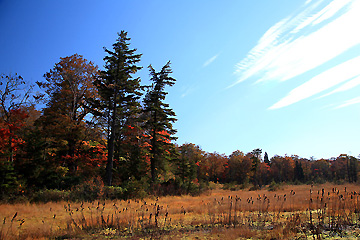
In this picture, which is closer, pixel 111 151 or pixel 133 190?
pixel 133 190

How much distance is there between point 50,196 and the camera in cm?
1648

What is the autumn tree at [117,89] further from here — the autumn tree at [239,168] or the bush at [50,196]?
the autumn tree at [239,168]

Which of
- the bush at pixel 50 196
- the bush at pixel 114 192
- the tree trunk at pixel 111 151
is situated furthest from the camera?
the tree trunk at pixel 111 151

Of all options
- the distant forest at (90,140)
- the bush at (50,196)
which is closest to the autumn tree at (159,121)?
the distant forest at (90,140)

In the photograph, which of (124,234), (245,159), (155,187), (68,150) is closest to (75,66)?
(68,150)

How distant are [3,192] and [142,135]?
14.0 m

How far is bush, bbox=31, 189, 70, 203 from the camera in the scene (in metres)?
16.3

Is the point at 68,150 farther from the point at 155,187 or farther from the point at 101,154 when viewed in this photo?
the point at 155,187

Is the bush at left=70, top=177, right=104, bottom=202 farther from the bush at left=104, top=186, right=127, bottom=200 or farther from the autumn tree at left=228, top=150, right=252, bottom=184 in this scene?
the autumn tree at left=228, top=150, right=252, bottom=184

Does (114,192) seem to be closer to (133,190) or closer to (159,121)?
(133,190)

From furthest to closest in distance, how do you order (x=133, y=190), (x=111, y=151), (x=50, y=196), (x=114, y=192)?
(x=111, y=151)
(x=133, y=190)
(x=114, y=192)
(x=50, y=196)

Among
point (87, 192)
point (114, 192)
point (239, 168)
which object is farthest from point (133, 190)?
point (239, 168)

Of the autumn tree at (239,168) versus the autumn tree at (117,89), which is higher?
the autumn tree at (117,89)

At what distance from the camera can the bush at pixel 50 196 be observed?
1634 centimetres
